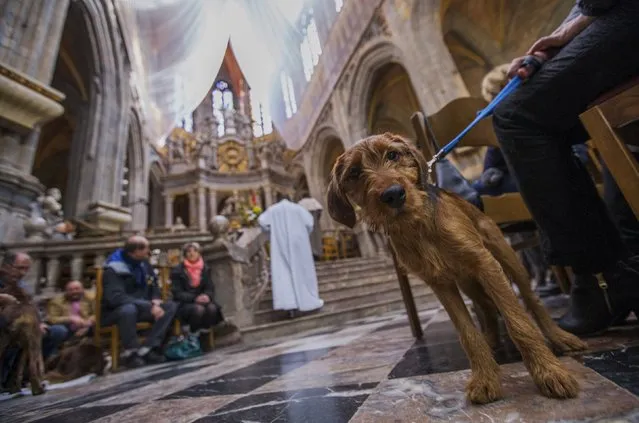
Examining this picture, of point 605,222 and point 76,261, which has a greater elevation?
point 76,261

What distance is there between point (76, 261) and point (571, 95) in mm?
5756

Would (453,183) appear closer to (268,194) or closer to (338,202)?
(338,202)

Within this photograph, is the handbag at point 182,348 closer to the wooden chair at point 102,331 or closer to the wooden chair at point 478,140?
the wooden chair at point 102,331

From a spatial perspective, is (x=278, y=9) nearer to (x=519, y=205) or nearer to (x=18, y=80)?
(x=18, y=80)

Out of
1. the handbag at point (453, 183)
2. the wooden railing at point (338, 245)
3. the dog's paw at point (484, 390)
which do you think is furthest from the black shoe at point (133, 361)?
the wooden railing at point (338, 245)

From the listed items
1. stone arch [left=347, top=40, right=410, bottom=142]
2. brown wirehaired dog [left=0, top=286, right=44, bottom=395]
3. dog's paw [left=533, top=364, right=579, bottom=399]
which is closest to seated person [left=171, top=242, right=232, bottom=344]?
brown wirehaired dog [left=0, top=286, right=44, bottom=395]

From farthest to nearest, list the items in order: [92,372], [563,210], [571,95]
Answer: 1. [92,372]
2. [563,210]
3. [571,95]

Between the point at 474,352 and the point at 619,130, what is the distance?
910 mm

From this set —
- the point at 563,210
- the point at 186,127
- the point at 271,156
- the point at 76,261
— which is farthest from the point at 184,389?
the point at 186,127

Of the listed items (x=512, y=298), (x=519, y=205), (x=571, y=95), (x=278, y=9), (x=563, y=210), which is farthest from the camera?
(x=278, y=9)

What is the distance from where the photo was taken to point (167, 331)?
3.89 metres

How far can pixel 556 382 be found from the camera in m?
0.73

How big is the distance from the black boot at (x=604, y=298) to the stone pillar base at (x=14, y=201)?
6451 mm

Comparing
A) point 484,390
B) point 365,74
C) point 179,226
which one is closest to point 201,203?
point 179,226
